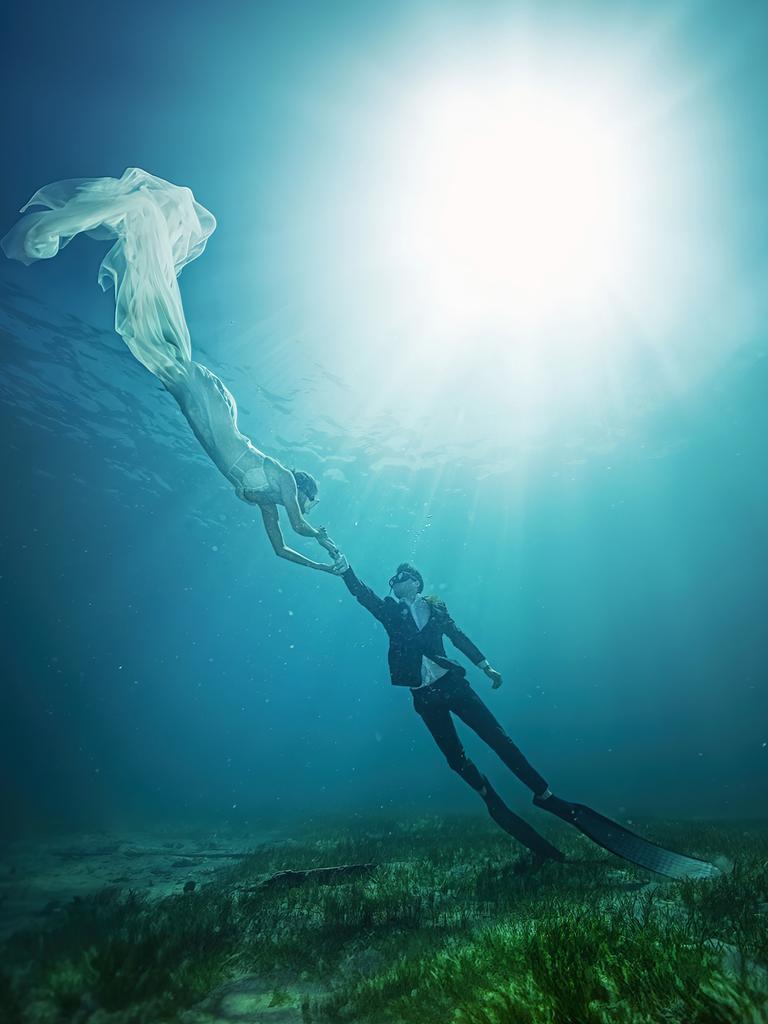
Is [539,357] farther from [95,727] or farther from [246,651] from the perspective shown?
[95,727]

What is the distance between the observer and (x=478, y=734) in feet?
18.5

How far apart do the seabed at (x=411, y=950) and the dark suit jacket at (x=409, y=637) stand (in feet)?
7.82

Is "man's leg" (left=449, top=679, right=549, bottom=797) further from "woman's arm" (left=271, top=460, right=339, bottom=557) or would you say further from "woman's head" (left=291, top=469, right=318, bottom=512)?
"woman's head" (left=291, top=469, right=318, bottom=512)

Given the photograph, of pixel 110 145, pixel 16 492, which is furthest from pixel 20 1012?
pixel 16 492

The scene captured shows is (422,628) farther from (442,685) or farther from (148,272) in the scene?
(148,272)

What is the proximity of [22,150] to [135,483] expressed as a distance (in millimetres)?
19219

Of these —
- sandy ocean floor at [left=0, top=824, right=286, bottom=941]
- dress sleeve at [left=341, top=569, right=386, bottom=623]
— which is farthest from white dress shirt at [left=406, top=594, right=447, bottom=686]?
sandy ocean floor at [left=0, top=824, right=286, bottom=941]

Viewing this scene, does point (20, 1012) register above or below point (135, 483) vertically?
below

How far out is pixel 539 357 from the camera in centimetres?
2091

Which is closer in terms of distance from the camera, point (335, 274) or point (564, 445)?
point (335, 274)

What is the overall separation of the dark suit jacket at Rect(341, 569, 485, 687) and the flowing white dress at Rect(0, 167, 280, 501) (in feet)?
8.32

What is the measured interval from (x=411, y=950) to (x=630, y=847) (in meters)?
2.99

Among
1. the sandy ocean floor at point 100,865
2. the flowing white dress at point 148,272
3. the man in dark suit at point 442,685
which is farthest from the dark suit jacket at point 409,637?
the sandy ocean floor at point 100,865

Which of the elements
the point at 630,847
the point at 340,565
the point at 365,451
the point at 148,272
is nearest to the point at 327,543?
the point at 340,565
